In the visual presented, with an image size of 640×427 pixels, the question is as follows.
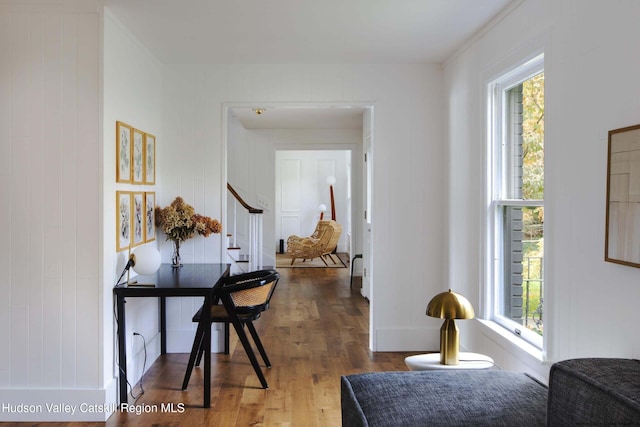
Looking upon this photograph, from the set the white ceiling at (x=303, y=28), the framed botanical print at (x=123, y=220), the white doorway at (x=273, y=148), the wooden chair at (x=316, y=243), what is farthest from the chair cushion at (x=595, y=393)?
the wooden chair at (x=316, y=243)

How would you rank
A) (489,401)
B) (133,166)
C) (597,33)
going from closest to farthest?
(489,401) < (597,33) < (133,166)

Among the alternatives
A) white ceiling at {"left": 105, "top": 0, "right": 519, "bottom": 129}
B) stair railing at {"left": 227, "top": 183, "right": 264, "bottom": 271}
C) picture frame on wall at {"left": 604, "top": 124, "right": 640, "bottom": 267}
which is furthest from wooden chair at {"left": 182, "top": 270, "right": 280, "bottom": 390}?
stair railing at {"left": 227, "top": 183, "right": 264, "bottom": 271}

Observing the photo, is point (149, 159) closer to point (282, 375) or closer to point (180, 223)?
point (180, 223)

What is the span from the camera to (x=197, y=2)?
10.5 feet

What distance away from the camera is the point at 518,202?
10.8ft

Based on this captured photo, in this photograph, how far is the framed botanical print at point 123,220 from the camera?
356 centimetres

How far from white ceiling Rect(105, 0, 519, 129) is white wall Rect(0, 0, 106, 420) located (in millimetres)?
562

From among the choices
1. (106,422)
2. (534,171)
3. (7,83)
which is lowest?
(106,422)

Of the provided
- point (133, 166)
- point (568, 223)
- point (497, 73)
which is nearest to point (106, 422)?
point (133, 166)

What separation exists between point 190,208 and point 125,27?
1481 mm

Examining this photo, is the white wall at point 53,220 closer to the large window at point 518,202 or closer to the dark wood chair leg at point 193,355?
the dark wood chair leg at point 193,355

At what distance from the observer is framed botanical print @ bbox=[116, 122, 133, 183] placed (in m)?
3.54

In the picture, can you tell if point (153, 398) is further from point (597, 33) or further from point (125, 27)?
point (597, 33)

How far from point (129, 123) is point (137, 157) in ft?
0.87
